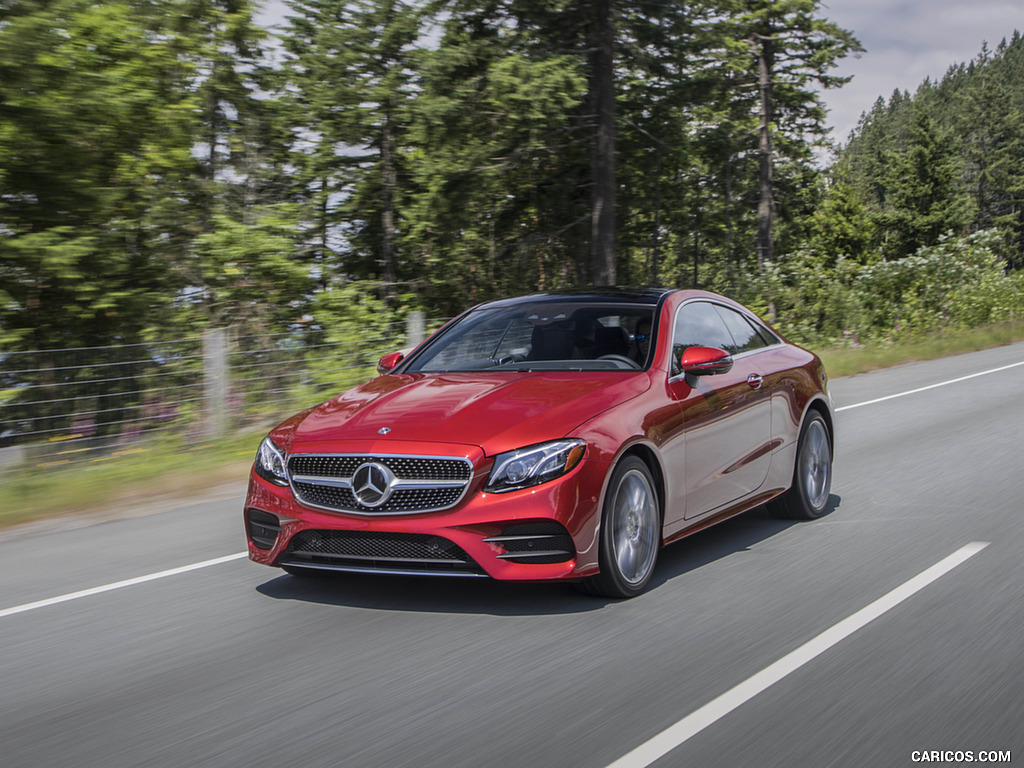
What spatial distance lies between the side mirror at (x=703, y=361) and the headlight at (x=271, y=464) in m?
2.14

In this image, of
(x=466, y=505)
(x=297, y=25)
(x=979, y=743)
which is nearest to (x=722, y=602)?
(x=466, y=505)

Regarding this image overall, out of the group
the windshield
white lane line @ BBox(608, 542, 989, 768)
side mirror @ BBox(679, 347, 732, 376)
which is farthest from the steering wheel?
white lane line @ BBox(608, 542, 989, 768)

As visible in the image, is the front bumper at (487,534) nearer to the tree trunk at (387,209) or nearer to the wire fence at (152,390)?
the wire fence at (152,390)

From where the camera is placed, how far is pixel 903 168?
81250 millimetres

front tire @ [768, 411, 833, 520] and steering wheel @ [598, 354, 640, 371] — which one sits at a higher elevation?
steering wheel @ [598, 354, 640, 371]

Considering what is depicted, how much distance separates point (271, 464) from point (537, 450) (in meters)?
1.40

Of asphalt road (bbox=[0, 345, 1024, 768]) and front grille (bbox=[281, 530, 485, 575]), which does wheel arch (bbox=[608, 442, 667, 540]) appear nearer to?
asphalt road (bbox=[0, 345, 1024, 768])

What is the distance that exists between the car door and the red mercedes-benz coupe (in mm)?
14

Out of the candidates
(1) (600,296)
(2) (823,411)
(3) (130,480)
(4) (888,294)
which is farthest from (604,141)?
(1) (600,296)

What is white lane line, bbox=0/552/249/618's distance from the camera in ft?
19.1

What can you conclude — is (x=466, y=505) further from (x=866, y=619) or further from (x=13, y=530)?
(x=13, y=530)

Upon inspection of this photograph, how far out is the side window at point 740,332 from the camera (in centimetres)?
716

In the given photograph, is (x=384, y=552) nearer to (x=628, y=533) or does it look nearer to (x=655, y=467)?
(x=628, y=533)

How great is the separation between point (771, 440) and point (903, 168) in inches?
3161
